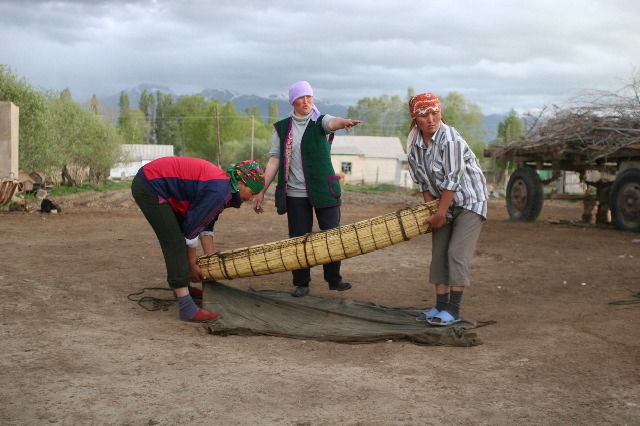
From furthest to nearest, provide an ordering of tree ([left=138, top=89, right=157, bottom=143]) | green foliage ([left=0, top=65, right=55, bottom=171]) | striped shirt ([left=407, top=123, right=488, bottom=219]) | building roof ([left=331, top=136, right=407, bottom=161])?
tree ([left=138, top=89, right=157, bottom=143])
building roof ([left=331, top=136, right=407, bottom=161])
green foliage ([left=0, top=65, right=55, bottom=171])
striped shirt ([left=407, top=123, right=488, bottom=219])

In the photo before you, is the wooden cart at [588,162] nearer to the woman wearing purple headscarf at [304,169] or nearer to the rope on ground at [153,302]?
the woman wearing purple headscarf at [304,169]

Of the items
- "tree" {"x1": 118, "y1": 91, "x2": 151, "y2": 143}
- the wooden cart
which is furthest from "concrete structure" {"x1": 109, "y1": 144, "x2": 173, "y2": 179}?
the wooden cart

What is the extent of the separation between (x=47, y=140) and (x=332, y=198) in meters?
19.5

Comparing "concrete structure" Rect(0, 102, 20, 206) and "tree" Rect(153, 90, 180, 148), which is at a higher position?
"tree" Rect(153, 90, 180, 148)

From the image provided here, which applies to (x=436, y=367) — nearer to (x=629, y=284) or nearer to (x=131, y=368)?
(x=131, y=368)

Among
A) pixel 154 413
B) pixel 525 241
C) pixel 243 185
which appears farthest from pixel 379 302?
pixel 525 241

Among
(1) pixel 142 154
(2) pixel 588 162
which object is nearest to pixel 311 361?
(2) pixel 588 162

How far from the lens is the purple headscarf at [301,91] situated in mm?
5711

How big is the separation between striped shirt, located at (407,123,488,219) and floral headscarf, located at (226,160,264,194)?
1254mm

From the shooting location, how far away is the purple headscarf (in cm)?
571

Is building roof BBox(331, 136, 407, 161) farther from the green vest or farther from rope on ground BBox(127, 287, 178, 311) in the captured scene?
rope on ground BBox(127, 287, 178, 311)

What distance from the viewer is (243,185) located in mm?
5172

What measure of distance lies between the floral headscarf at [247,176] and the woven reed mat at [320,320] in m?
0.92

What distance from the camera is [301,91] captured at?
225 inches
